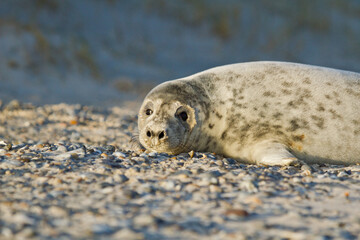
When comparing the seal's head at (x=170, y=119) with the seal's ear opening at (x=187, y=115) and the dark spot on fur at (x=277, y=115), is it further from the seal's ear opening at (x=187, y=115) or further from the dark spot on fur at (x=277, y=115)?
the dark spot on fur at (x=277, y=115)

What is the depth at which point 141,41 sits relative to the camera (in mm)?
11750

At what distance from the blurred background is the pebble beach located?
467cm

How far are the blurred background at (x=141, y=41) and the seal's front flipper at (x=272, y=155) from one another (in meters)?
4.49

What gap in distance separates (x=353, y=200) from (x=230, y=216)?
0.81m

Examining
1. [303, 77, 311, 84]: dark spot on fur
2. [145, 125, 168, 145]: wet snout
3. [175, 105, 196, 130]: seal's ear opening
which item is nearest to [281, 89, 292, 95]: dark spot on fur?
[303, 77, 311, 84]: dark spot on fur

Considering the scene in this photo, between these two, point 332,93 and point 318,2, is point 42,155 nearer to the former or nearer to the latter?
point 332,93

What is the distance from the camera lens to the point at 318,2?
17.6 metres

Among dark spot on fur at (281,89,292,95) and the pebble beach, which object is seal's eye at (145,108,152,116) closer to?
the pebble beach

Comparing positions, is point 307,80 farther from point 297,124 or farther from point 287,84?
point 297,124

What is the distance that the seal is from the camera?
390 centimetres

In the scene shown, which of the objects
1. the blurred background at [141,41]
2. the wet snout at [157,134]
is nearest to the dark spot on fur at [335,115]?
the wet snout at [157,134]

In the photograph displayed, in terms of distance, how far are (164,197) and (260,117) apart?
167 centimetres

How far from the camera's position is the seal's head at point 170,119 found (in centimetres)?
383

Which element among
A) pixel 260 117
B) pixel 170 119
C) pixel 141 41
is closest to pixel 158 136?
pixel 170 119
